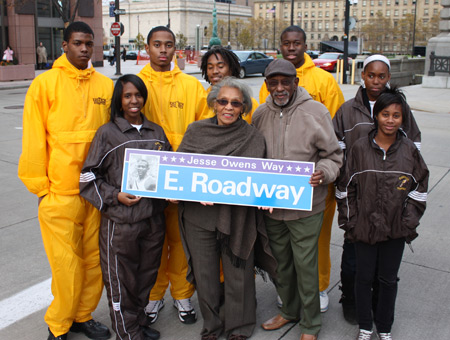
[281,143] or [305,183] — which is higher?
[281,143]

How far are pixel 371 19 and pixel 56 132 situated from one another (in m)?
107

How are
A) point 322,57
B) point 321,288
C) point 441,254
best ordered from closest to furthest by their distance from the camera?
point 321,288 → point 441,254 → point 322,57

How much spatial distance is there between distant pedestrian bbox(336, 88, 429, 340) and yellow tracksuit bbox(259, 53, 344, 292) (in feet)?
1.59

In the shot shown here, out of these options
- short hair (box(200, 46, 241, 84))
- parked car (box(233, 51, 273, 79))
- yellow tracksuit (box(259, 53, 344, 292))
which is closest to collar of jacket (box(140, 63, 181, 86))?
short hair (box(200, 46, 241, 84))

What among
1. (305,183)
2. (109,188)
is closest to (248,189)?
(305,183)

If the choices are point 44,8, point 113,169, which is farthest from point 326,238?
point 44,8

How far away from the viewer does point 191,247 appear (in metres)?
3.25

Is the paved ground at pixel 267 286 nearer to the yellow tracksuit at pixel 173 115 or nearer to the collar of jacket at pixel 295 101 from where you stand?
the yellow tracksuit at pixel 173 115

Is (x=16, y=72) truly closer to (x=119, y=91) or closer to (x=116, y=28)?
(x=116, y=28)

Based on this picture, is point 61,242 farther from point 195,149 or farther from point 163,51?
point 163,51

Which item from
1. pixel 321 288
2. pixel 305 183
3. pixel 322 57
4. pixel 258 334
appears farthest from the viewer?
pixel 322 57

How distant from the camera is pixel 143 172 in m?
3.14

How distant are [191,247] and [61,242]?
2.82 feet

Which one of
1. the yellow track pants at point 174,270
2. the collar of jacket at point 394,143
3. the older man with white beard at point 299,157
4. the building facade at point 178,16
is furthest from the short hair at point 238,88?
the building facade at point 178,16
